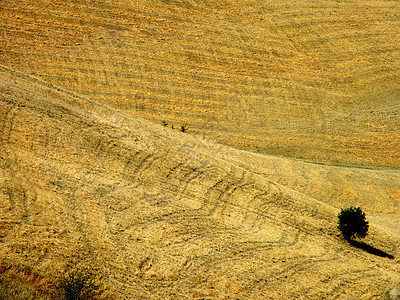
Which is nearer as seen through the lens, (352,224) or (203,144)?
(352,224)

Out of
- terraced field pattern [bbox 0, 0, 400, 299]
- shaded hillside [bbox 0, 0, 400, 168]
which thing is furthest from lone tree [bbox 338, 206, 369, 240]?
shaded hillside [bbox 0, 0, 400, 168]

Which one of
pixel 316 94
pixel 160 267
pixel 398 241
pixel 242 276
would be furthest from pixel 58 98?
pixel 316 94

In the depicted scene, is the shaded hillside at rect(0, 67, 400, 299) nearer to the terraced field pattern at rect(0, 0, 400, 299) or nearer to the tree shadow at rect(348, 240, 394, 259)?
the terraced field pattern at rect(0, 0, 400, 299)

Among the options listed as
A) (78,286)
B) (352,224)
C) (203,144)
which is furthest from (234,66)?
(78,286)

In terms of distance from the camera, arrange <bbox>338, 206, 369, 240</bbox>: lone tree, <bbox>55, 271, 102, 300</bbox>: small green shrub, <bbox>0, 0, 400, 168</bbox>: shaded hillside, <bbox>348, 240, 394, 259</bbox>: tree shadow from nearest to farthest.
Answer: <bbox>55, 271, 102, 300</bbox>: small green shrub < <bbox>338, 206, 369, 240</bbox>: lone tree < <bbox>348, 240, 394, 259</bbox>: tree shadow < <bbox>0, 0, 400, 168</bbox>: shaded hillside

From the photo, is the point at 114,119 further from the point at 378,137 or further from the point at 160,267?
the point at 378,137

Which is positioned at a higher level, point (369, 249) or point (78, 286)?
Answer: point (78, 286)

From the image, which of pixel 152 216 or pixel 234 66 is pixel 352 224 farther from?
pixel 234 66
